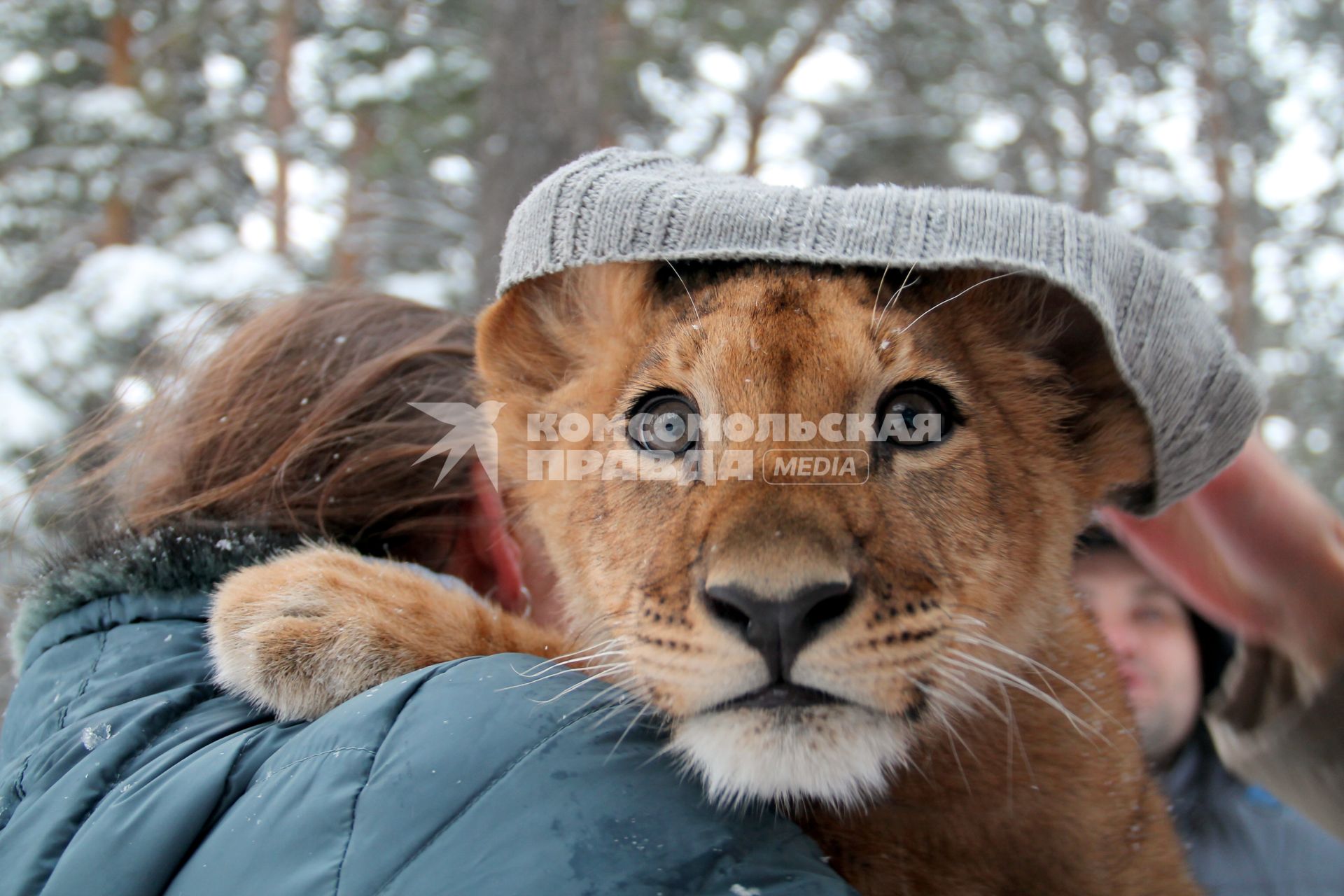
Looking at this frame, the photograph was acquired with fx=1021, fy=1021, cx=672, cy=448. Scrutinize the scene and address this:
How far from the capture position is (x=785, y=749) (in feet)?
5.98

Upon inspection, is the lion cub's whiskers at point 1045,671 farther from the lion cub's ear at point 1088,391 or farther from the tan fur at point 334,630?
the tan fur at point 334,630

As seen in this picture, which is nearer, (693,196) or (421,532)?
(693,196)

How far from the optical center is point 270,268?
9945mm

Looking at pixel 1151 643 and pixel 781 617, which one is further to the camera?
pixel 1151 643

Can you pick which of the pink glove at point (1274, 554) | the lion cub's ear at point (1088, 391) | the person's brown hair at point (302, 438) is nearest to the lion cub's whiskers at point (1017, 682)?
the lion cub's ear at point (1088, 391)

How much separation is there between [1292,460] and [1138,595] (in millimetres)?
21969

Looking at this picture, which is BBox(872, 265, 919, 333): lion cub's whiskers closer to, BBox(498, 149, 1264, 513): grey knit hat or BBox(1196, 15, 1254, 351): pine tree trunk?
BBox(498, 149, 1264, 513): grey knit hat

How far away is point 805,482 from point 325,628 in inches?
41.5

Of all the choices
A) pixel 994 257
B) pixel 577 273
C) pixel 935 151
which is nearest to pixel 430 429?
pixel 577 273

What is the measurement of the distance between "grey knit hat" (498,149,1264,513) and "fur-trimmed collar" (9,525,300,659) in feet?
3.15

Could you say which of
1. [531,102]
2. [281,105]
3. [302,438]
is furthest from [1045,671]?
[281,105]

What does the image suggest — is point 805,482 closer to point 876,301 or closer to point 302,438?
point 876,301

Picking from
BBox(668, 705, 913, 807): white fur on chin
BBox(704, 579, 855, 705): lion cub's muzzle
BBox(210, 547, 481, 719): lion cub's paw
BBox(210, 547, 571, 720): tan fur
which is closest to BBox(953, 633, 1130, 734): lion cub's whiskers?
BBox(668, 705, 913, 807): white fur on chin

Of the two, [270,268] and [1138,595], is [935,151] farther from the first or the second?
[1138,595]
